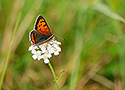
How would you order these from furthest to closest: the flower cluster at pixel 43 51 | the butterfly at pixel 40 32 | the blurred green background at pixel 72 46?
the blurred green background at pixel 72 46 < the butterfly at pixel 40 32 < the flower cluster at pixel 43 51

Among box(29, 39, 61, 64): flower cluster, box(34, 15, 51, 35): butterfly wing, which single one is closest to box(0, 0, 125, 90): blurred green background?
box(29, 39, 61, 64): flower cluster

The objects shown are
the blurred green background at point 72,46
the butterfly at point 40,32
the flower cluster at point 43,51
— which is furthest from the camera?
the blurred green background at point 72,46

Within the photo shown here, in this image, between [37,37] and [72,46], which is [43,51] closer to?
[37,37]

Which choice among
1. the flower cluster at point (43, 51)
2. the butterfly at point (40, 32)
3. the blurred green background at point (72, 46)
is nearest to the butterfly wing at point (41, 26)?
the butterfly at point (40, 32)

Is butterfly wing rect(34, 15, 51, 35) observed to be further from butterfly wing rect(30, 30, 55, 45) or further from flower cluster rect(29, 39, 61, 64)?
flower cluster rect(29, 39, 61, 64)

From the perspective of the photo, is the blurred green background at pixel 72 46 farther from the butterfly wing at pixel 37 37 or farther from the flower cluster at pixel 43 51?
the butterfly wing at pixel 37 37

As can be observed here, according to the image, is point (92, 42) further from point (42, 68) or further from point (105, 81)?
point (42, 68)
